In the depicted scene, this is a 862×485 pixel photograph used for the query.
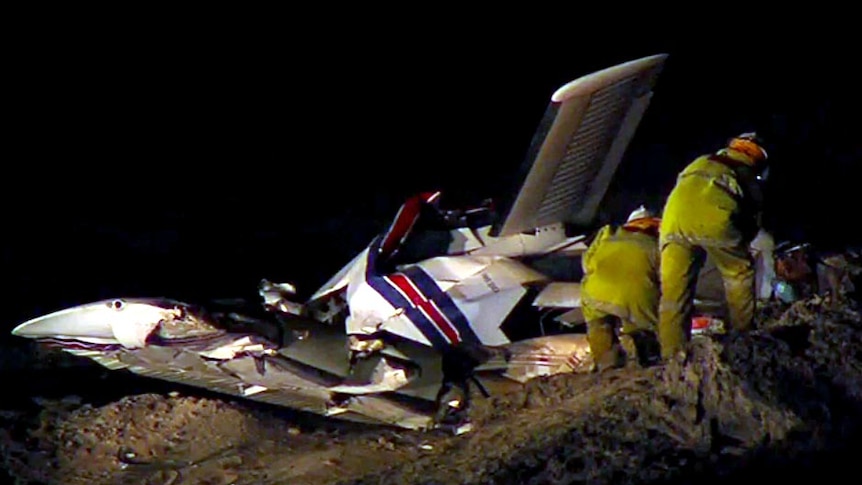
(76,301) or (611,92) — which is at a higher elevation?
(611,92)

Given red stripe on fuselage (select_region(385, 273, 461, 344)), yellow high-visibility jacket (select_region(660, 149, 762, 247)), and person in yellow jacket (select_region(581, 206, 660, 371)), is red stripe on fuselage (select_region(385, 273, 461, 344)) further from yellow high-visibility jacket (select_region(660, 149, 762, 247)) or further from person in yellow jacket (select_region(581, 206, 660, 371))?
yellow high-visibility jacket (select_region(660, 149, 762, 247))

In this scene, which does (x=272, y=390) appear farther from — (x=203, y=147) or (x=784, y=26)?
(x=784, y=26)

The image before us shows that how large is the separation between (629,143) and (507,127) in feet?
21.3

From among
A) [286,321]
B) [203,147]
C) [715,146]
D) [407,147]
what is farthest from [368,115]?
[286,321]

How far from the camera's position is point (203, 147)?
38.8 ft

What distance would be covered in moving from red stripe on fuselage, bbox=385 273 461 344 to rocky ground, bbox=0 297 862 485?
1.66ft

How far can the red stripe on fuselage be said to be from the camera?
5.91m

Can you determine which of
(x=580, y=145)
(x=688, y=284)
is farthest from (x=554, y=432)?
(x=580, y=145)

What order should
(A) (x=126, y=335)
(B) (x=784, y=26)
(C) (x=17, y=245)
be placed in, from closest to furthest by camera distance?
1. (A) (x=126, y=335)
2. (C) (x=17, y=245)
3. (B) (x=784, y=26)

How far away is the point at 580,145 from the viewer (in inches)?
A: 225

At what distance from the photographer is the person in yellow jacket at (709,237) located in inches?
211

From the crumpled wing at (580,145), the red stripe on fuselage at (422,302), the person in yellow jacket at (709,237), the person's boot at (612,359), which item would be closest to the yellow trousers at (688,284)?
the person in yellow jacket at (709,237)

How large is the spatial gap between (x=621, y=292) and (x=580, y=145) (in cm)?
81

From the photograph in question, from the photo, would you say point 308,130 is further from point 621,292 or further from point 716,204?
point 716,204
